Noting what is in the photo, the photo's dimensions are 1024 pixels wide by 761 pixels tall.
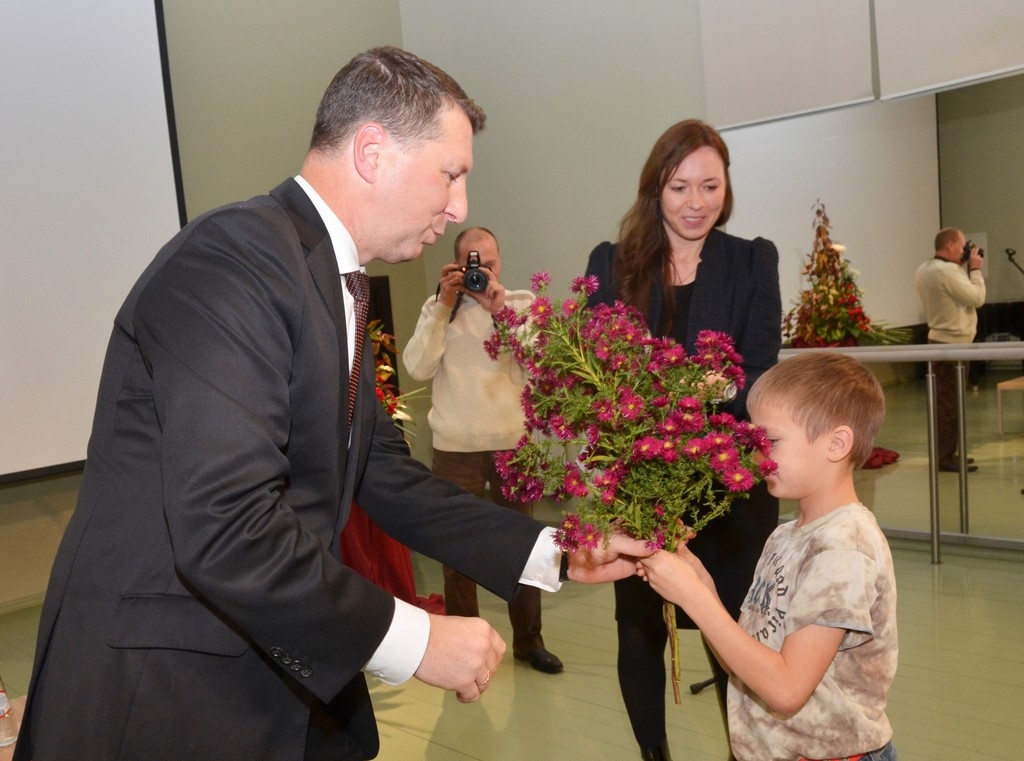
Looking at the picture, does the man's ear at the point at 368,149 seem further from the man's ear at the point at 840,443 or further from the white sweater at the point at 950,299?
the white sweater at the point at 950,299

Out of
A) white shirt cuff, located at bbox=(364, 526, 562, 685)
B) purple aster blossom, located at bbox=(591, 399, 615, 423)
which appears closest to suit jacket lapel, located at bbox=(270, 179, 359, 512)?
white shirt cuff, located at bbox=(364, 526, 562, 685)

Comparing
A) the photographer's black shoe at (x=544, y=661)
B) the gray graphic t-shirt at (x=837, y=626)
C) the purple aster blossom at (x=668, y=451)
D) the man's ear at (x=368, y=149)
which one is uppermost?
the man's ear at (x=368, y=149)

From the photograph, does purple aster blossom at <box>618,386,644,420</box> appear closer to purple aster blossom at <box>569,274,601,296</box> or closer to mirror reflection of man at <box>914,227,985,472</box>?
purple aster blossom at <box>569,274,601,296</box>

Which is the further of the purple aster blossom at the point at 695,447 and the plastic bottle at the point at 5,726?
the plastic bottle at the point at 5,726

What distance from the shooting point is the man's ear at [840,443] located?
1.62m

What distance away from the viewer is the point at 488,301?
378 cm

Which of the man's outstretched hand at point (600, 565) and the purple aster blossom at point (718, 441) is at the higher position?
the purple aster blossom at point (718, 441)

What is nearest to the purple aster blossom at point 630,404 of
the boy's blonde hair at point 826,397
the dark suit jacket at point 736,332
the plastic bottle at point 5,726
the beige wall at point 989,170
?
the boy's blonde hair at point 826,397

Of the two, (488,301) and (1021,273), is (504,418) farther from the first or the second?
(1021,273)

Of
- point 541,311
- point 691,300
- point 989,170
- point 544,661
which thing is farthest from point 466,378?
point 989,170

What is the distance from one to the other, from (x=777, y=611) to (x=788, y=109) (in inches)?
146

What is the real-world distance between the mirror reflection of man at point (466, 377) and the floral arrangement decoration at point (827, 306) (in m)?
1.83

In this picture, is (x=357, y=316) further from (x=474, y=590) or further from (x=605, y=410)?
(x=474, y=590)

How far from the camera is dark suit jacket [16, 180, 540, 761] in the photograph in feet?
3.41
